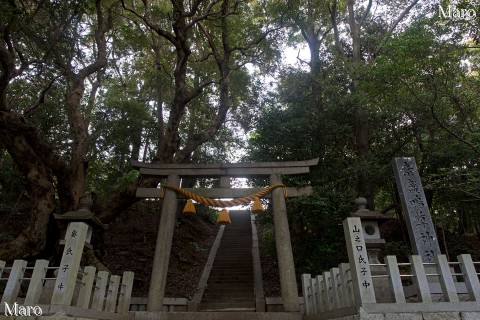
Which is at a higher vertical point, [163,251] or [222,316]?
[163,251]

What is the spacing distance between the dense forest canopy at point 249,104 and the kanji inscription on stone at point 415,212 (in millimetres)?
1301

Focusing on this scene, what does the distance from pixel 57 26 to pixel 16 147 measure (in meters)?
3.50

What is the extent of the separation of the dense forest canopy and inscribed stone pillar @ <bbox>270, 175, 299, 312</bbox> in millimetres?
1900

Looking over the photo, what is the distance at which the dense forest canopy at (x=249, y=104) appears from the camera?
8391mm

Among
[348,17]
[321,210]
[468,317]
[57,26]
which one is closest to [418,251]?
[468,317]

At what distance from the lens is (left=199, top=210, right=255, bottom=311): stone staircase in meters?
9.38

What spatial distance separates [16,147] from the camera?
8570 mm

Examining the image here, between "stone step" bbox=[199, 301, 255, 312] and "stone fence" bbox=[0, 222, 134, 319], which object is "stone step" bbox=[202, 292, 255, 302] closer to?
"stone step" bbox=[199, 301, 255, 312]

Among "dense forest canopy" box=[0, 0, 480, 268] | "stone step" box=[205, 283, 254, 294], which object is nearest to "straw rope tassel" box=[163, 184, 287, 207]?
"dense forest canopy" box=[0, 0, 480, 268]

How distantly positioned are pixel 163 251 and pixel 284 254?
279cm

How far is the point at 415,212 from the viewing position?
680cm

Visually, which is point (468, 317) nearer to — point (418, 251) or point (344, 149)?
point (418, 251)

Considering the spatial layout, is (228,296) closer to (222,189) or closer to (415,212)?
(222,189)

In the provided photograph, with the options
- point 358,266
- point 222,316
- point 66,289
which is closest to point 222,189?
point 222,316
